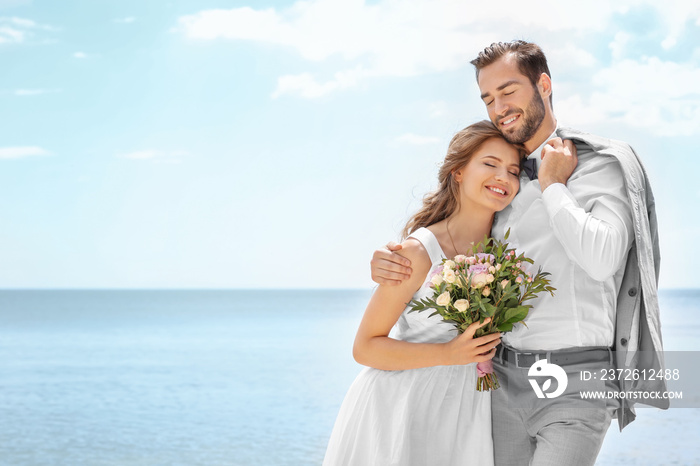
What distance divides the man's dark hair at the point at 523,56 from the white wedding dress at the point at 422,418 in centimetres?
82

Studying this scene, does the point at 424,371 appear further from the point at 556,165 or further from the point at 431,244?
the point at 556,165

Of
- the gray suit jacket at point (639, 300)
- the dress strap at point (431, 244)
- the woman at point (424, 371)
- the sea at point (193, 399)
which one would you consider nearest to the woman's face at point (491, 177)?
the woman at point (424, 371)

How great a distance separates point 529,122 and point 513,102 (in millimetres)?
106

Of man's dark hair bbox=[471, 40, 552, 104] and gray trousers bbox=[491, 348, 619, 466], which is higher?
man's dark hair bbox=[471, 40, 552, 104]

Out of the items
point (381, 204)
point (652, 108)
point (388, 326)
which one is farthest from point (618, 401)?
point (381, 204)

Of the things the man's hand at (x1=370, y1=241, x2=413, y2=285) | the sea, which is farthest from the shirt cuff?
the sea

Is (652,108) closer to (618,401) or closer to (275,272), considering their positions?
(618,401)

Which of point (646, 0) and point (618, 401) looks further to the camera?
point (646, 0)

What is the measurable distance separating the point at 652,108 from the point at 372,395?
31817 mm

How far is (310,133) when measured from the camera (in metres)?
48.1

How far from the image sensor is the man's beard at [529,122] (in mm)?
3084

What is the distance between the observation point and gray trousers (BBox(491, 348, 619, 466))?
8.73 ft

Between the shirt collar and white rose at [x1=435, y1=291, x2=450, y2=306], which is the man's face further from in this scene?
white rose at [x1=435, y1=291, x2=450, y2=306]

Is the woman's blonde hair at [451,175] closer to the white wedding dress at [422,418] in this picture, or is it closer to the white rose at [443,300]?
the white wedding dress at [422,418]
